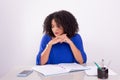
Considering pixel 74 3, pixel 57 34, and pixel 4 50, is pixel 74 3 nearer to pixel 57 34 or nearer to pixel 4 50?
pixel 57 34

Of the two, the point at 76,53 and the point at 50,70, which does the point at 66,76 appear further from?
the point at 76,53

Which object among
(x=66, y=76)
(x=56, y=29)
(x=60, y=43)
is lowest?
(x=66, y=76)

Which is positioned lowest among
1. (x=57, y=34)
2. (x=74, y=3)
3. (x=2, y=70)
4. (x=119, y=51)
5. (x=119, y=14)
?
(x=2, y=70)

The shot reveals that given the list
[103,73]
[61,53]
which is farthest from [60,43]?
[103,73]

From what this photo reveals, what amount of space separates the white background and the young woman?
0.49 m

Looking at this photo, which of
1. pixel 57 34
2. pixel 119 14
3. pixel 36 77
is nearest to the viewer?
pixel 36 77

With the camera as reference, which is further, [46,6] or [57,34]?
[46,6]

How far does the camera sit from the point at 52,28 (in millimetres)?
1984

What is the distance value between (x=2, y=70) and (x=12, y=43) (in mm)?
388

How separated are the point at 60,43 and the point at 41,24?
0.65 meters

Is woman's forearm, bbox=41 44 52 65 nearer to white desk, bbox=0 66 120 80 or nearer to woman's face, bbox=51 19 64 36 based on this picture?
woman's face, bbox=51 19 64 36

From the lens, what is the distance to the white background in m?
2.50

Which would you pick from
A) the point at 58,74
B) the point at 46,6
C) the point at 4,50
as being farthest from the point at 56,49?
the point at 4,50

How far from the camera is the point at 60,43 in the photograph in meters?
1.99
